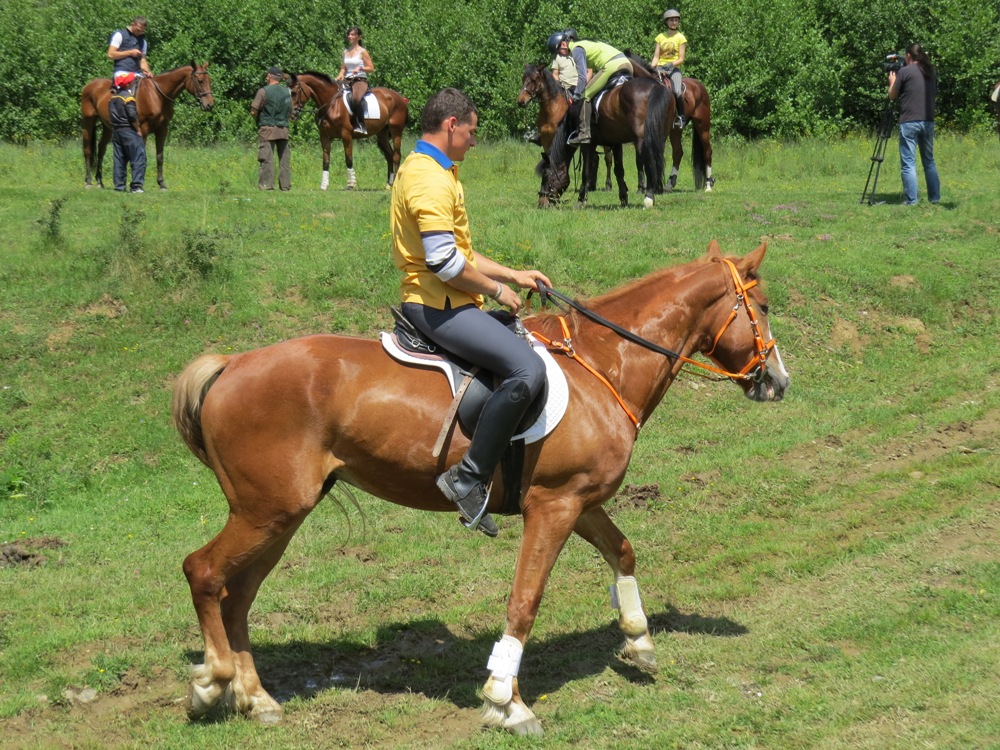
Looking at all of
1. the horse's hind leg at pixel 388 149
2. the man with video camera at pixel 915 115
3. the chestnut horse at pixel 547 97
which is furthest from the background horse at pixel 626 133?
the horse's hind leg at pixel 388 149

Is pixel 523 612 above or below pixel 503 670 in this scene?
above

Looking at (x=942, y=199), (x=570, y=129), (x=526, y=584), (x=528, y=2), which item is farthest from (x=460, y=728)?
(x=528, y=2)

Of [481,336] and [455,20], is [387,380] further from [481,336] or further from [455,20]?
[455,20]

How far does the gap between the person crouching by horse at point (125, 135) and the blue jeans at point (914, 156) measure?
44.7ft

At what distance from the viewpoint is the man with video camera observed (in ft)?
61.0

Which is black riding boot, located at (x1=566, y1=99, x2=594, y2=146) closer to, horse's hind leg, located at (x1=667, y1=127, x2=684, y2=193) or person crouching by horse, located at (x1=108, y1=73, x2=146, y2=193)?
horse's hind leg, located at (x1=667, y1=127, x2=684, y2=193)

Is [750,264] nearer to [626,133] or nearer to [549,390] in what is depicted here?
[549,390]

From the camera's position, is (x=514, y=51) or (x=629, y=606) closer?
(x=629, y=606)

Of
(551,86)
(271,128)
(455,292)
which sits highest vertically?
(551,86)

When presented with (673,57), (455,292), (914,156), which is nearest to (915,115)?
(914,156)

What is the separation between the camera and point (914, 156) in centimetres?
1878

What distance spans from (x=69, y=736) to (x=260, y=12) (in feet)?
117

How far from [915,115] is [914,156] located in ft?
2.30

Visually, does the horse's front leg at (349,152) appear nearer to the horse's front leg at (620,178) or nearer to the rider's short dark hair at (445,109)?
the horse's front leg at (620,178)
